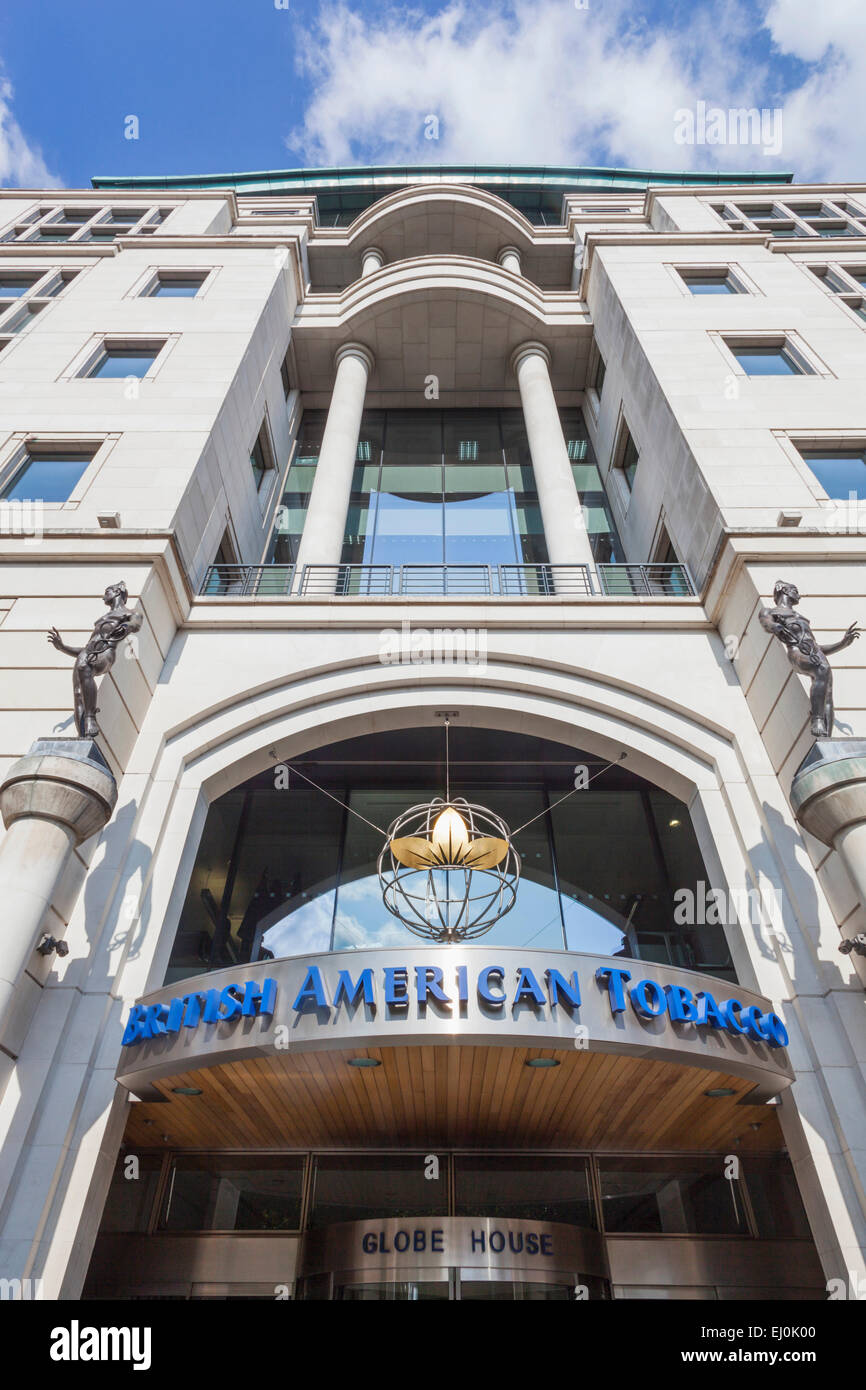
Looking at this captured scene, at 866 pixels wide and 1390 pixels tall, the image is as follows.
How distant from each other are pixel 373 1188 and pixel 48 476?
13.9 m

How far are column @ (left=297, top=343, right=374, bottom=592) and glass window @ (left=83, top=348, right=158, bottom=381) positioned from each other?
4834mm

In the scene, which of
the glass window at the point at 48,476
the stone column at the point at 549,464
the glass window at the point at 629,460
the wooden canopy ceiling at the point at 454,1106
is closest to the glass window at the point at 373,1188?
the wooden canopy ceiling at the point at 454,1106

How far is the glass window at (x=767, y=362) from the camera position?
17.5 m

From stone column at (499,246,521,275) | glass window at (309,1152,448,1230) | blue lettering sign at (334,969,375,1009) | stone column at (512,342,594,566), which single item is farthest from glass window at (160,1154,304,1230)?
stone column at (499,246,521,275)

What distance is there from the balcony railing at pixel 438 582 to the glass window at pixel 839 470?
10.3 feet

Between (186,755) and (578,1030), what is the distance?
705 centimetres

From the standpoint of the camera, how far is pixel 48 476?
1509 centimetres

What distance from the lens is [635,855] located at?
47.2ft

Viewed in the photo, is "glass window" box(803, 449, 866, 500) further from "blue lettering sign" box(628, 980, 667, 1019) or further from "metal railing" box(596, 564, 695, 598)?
"blue lettering sign" box(628, 980, 667, 1019)

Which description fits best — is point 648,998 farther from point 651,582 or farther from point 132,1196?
point 651,582

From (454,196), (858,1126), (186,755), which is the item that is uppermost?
(454,196)

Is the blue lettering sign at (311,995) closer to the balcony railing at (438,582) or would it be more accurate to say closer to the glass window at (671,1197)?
the glass window at (671,1197)

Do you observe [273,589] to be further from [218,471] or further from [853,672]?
[853,672]
